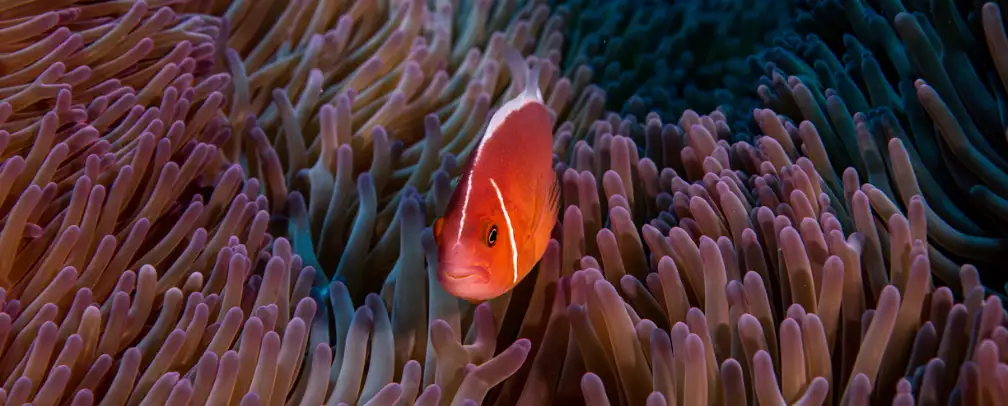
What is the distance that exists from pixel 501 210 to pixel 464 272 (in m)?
0.12

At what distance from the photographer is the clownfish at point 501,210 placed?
1.00 m

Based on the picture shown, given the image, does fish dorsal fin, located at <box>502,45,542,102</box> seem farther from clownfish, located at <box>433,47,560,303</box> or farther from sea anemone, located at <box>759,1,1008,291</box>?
sea anemone, located at <box>759,1,1008,291</box>

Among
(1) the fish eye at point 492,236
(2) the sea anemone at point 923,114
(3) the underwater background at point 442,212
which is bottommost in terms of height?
(3) the underwater background at point 442,212

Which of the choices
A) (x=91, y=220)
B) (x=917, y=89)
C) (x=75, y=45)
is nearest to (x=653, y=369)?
(x=917, y=89)

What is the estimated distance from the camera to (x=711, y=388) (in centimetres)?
106

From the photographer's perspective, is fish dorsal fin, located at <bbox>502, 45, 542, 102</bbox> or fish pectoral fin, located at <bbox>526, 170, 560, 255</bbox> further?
fish dorsal fin, located at <bbox>502, 45, 542, 102</bbox>

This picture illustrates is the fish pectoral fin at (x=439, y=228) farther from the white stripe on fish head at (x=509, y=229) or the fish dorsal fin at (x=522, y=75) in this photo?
the fish dorsal fin at (x=522, y=75)

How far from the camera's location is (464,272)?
3.25 ft

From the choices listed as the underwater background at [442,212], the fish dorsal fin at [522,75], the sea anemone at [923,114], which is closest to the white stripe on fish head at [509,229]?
the underwater background at [442,212]

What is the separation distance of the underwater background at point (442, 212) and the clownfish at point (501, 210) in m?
0.14

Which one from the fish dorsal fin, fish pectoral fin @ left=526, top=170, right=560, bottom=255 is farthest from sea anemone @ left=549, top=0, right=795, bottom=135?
fish pectoral fin @ left=526, top=170, right=560, bottom=255

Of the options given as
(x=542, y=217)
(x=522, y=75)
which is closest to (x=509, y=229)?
(x=542, y=217)

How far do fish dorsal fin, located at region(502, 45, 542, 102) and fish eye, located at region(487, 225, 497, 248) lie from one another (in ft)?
1.25

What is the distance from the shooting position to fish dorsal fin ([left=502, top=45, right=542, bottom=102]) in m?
1.37
